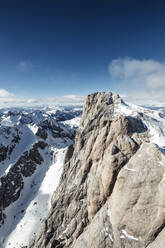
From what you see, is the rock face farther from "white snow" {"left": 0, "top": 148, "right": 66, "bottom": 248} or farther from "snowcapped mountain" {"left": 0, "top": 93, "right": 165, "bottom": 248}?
"white snow" {"left": 0, "top": 148, "right": 66, "bottom": 248}

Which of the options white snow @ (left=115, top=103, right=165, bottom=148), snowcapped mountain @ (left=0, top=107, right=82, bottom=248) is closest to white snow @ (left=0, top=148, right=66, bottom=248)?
snowcapped mountain @ (left=0, top=107, right=82, bottom=248)

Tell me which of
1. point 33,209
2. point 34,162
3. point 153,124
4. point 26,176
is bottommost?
point 33,209

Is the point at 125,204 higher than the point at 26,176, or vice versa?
the point at 125,204

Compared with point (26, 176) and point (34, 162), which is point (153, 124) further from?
point (34, 162)

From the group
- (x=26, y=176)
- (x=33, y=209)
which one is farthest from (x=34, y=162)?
(x=33, y=209)

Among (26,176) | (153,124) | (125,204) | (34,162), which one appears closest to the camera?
(125,204)

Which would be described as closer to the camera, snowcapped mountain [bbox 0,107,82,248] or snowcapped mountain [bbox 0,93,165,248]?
snowcapped mountain [bbox 0,93,165,248]

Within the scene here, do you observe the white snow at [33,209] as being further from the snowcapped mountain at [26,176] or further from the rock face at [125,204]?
the rock face at [125,204]

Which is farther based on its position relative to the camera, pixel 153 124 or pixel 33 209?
pixel 33 209

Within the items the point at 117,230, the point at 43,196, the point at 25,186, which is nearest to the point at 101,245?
the point at 117,230

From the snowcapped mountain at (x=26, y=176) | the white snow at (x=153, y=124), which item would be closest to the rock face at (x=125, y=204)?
the white snow at (x=153, y=124)
